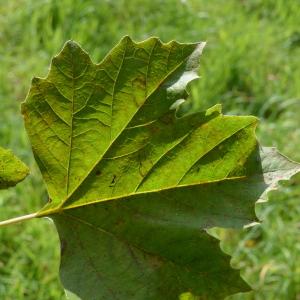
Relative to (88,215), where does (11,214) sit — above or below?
below

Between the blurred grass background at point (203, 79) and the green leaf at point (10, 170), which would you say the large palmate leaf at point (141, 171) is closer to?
the green leaf at point (10, 170)

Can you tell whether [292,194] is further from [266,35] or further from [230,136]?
[230,136]

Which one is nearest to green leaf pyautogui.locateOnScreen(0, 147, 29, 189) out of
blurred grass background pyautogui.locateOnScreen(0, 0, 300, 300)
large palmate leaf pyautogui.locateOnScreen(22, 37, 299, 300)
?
large palmate leaf pyautogui.locateOnScreen(22, 37, 299, 300)

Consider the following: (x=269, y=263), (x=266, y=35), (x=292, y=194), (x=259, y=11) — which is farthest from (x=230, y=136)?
(x=259, y=11)

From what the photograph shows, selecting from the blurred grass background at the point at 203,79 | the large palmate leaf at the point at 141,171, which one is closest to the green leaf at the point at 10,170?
the large palmate leaf at the point at 141,171

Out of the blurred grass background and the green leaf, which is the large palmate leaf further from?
the blurred grass background

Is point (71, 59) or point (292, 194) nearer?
point (71, 59)
